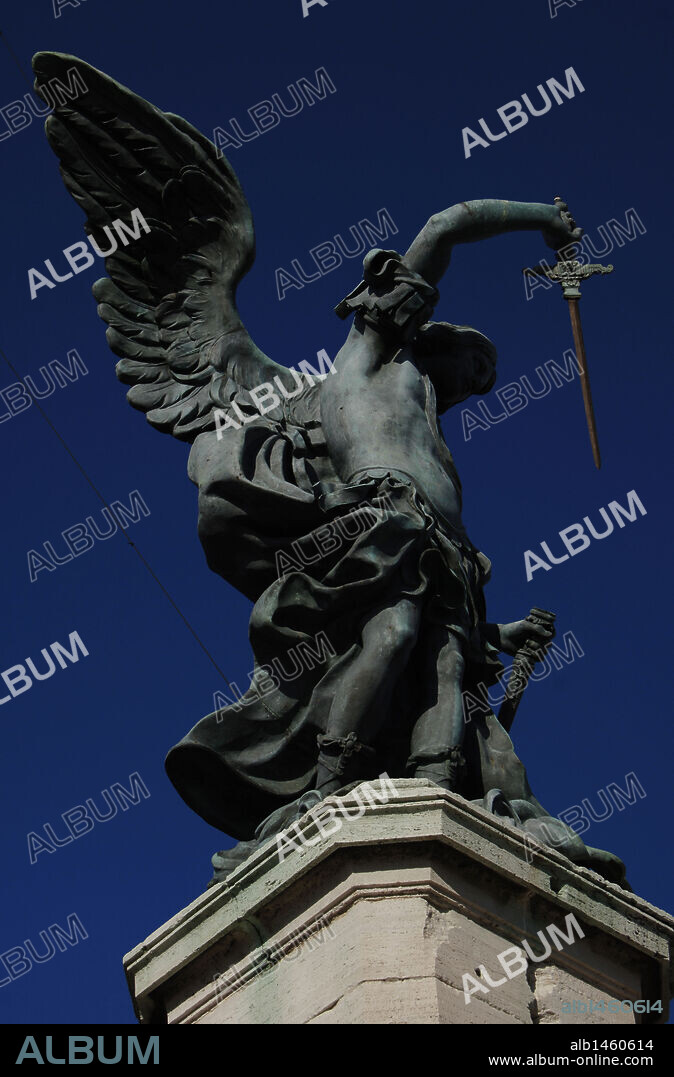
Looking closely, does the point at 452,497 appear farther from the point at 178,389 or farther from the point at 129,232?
the point at 129,232

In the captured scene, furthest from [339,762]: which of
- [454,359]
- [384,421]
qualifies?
[454,359]

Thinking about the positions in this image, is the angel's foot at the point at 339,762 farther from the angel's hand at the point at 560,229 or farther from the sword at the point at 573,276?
the angel's hand at the point at 560,229

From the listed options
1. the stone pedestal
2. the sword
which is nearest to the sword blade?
the sword

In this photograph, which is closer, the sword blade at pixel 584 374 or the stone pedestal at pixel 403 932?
the stone pedestal at pixel 403 932

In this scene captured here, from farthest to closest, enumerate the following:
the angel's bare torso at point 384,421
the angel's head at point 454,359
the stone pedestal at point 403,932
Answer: the angel's head at point 454,359 < the angel's bare torso at point 384,421 < the stone pedestal at point 403,932

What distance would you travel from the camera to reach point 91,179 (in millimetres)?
8438

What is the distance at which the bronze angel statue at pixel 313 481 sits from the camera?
6.64 meters

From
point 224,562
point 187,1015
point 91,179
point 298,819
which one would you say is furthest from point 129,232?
point 187,1015

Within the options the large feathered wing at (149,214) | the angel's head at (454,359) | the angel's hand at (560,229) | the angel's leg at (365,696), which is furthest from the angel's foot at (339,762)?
the angel's hand at (560,229)

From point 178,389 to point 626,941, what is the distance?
3619 millimetres

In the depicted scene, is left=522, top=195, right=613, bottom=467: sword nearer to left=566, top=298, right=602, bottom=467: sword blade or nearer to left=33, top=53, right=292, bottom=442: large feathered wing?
left=566, top=298, right=602, bottom=467: sword blade

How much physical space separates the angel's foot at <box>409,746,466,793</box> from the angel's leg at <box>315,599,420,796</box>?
23cm

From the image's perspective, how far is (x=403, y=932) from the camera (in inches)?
219

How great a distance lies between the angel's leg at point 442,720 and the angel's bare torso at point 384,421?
727mm
